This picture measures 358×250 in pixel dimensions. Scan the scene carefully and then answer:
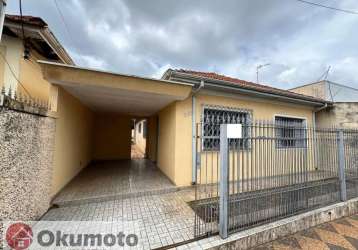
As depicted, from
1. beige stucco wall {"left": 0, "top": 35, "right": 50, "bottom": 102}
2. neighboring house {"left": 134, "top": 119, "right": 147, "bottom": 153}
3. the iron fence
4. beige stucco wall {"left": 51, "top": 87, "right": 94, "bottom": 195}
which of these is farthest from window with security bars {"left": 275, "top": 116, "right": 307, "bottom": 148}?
neighboring house {"left": 134, "top": 119, "right": 147, "bottom": 153}

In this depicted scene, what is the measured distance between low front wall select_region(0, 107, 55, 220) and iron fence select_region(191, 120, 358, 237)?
9.75ft

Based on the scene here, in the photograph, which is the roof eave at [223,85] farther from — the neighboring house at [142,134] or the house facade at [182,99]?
the neighboring house at [142,134]

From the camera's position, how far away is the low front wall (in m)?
2.42

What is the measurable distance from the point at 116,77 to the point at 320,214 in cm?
577

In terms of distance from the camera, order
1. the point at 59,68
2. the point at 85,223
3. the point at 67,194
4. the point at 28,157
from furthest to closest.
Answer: the point at 67,194
the point at 59,68
the point at 85,223
the point at 28,157

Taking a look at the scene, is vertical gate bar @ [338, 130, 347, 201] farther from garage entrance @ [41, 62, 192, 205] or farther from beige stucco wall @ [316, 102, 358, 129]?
beige stucco wall @ [316, 102, 358, 129]

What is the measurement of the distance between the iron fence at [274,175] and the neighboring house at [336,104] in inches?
164

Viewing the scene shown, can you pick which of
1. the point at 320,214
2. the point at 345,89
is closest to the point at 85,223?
the point at 320,214

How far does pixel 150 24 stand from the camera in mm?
7230

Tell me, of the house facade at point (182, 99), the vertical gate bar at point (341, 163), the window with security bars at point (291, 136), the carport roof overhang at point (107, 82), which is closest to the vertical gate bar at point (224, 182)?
the window with security bars at point (291, 136)

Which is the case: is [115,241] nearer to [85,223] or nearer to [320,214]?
[85,223]

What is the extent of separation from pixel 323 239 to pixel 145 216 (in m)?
3.57

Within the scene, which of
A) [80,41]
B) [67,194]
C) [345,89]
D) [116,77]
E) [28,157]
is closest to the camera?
[28,157]

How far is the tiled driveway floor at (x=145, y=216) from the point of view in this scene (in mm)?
2840
